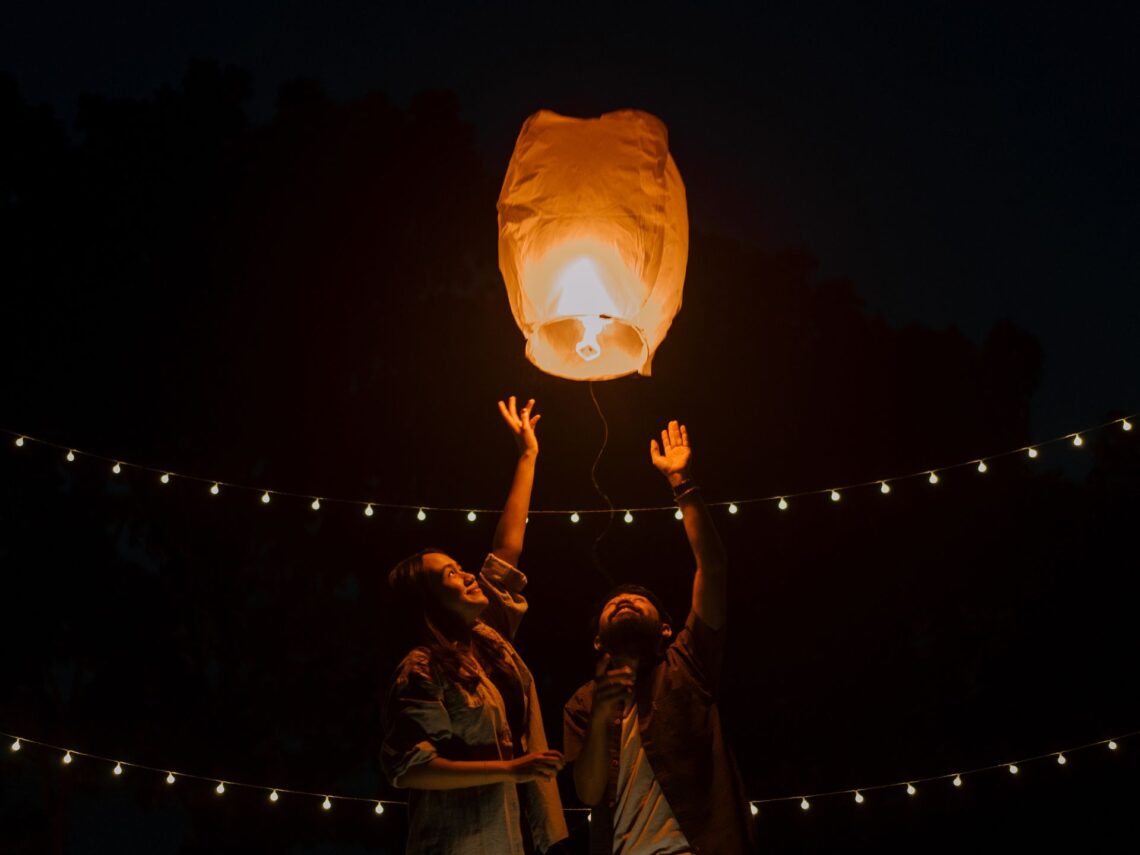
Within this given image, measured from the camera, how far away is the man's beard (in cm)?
312

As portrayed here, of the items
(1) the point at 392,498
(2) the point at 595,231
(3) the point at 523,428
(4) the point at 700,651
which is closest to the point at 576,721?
(4) the point at 700,651

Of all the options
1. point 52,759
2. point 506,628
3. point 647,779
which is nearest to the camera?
point 647,779

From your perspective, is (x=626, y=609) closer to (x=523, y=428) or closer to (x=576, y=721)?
(x=576, y=721)

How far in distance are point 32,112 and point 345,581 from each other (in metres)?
3.88

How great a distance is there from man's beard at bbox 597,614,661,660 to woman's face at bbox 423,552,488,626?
13.3 inches

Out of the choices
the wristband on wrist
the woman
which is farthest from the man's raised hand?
the woman

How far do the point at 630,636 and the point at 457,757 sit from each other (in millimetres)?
594

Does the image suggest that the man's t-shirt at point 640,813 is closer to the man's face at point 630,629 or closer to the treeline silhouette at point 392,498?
the man's face at point 630,629

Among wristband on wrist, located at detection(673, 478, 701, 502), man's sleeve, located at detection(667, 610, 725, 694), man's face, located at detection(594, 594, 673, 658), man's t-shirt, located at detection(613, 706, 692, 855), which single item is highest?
wristband on wrist, located at detection(673, 478, 701, 502)

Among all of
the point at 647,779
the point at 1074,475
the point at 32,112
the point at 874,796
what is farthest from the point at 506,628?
the point at 32,112

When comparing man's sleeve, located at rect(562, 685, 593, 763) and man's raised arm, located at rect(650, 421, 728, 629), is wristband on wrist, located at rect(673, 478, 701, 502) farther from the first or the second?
man's sleeve, located at rect(562, 685, 593, 763)

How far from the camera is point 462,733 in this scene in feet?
9.12

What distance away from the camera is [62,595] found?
759 centimetres

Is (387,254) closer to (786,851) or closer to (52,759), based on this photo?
(52,759)
